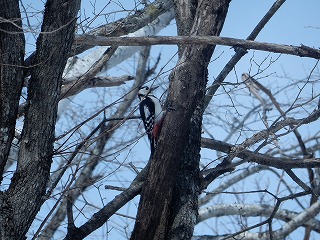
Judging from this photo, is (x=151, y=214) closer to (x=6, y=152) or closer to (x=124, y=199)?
(x=124, y=199)

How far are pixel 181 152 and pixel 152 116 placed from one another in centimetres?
97

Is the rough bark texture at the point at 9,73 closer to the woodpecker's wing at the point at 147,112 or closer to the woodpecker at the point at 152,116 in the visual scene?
the woodpecker at the point at 152,116

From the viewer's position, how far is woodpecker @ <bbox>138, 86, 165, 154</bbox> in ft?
15.6

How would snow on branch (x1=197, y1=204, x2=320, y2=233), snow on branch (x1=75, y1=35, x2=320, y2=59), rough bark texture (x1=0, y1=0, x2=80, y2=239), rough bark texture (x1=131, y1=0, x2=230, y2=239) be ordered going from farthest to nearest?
snow on branch (x1=197, y1=204, x2=320, y2=233)
rough bark texture (x1=131, y1=0, x2=230, y2=239)
snow on branch (x1=75, y1=35, x2=320, y2=59)
rough bark texture (x1=0, y1=0, x2=80, y2=239)

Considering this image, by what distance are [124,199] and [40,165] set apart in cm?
91

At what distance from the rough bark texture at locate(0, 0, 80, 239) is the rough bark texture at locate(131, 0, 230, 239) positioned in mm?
797

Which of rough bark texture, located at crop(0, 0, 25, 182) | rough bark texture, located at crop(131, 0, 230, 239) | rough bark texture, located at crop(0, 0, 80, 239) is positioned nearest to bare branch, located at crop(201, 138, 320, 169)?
rough bark texture, located at crop(131, 0, 230, 239)

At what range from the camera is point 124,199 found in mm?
4398

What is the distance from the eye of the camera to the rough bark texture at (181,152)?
4168 mm

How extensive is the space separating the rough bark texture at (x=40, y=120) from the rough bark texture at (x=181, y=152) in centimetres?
80

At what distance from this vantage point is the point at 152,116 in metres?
5.24

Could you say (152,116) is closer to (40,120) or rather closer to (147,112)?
(147,112)

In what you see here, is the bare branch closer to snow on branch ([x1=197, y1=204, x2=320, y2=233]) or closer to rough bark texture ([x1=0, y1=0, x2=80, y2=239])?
rough bark texture ([x1=0, y1=0, x2=80, y2=239])

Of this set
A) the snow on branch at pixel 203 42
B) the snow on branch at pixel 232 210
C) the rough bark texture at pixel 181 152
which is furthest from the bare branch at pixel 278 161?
the snow on branch at pixel 232 210
